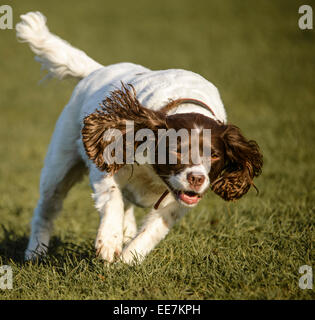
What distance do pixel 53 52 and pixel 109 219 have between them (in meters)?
2.23

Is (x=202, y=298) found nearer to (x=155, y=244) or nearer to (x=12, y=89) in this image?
(x=155, y=244)

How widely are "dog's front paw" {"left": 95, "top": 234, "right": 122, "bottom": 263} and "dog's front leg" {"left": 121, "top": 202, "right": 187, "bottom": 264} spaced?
0.39ft

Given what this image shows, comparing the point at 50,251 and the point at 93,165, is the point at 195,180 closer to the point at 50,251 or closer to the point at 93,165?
the point at 93,165

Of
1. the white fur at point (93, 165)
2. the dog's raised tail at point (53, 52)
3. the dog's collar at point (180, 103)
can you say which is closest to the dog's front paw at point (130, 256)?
Result: the white fur at point (93, 165)

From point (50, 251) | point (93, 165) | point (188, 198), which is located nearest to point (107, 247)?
point (188, 198)

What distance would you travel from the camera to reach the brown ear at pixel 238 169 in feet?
11.3

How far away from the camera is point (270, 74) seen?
1326cm

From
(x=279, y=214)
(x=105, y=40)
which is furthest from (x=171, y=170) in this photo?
(x=105, y=40)

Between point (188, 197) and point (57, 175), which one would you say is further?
point (57, 175)

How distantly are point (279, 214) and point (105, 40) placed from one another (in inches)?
585

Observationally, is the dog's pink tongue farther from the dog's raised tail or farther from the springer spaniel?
the dog's raised tail

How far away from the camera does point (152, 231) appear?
11.4 ft

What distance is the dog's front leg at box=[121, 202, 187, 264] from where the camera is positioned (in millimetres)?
3393
